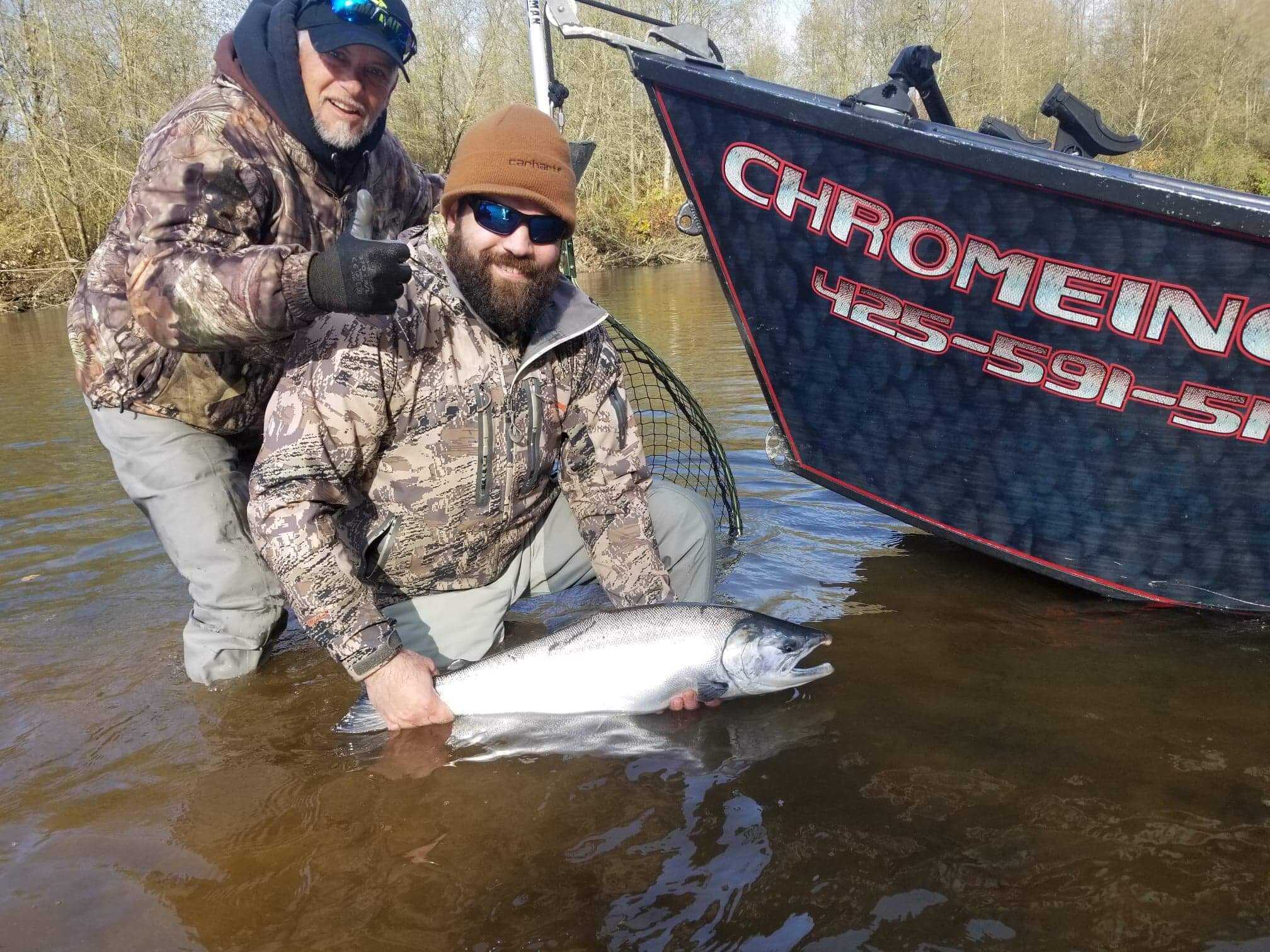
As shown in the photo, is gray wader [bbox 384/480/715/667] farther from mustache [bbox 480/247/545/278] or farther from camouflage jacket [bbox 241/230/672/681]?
mustache [bbox 480/247/545/278]

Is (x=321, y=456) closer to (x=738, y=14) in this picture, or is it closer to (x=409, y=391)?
(x=409, y=391)

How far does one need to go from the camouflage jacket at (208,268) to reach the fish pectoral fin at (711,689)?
1.83 metres

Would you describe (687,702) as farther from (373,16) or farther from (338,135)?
(373,16)

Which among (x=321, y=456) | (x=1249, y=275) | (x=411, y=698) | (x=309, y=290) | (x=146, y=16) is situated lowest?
(x=411, y=698)

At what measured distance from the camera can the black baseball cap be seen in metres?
3.56

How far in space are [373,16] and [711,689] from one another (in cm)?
278

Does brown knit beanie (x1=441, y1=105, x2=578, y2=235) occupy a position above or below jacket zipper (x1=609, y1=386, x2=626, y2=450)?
above

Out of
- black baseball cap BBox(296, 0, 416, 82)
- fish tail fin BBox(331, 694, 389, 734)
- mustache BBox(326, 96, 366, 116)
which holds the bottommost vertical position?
fish tail fin BBox(331, 694, 389, 734)

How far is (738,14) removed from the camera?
37281mm

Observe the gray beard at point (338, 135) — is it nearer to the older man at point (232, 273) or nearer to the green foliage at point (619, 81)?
the older man at point (232, 273)

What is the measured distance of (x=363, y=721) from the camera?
11.4ft

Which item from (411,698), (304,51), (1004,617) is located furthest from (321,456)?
(1004,617)

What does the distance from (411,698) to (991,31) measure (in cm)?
3639

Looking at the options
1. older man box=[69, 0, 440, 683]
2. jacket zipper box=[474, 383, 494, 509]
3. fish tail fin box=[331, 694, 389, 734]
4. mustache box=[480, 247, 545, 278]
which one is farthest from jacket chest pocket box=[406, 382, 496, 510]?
fish tail fin box=[331, 694, 389, 734]
